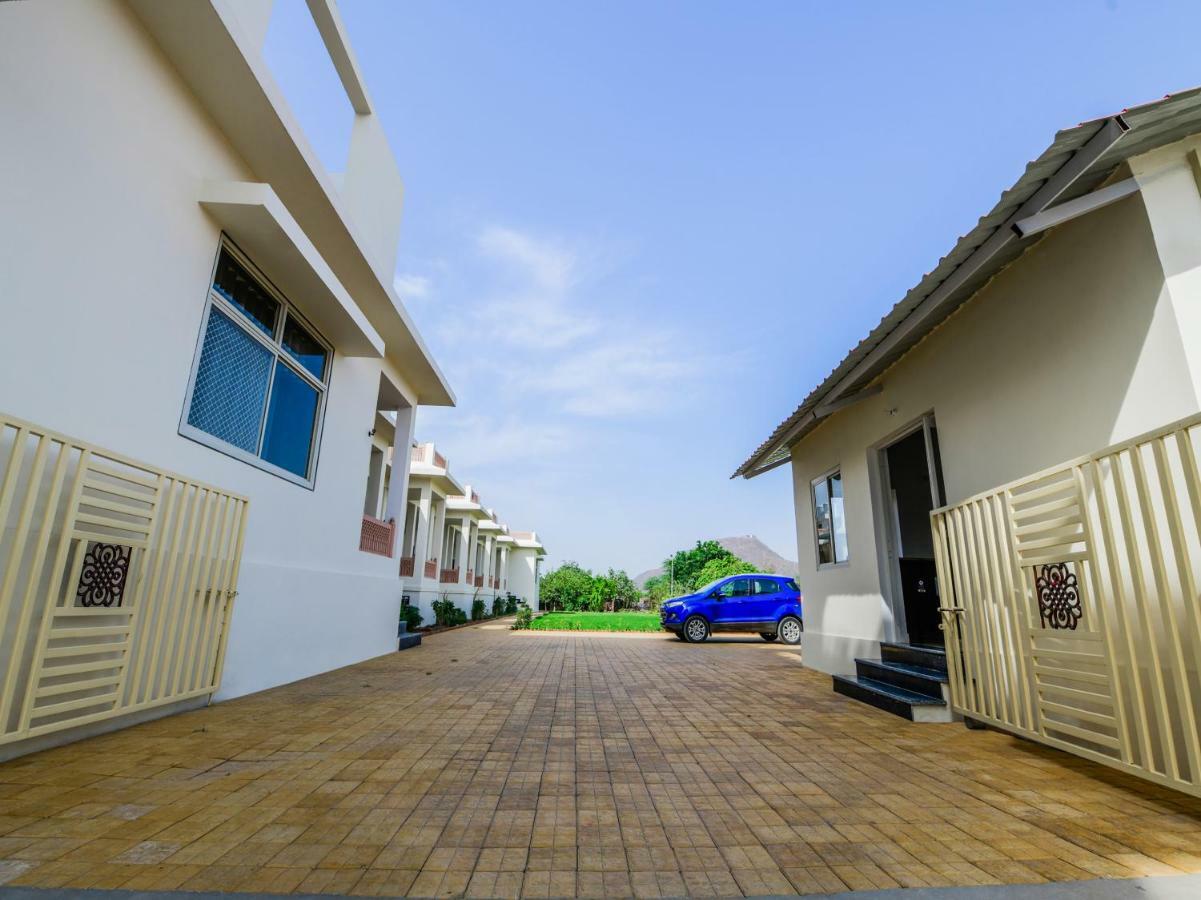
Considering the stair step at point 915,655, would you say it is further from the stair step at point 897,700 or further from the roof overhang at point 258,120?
the roof overhang at point 258,120

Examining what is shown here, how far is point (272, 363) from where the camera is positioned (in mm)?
5770

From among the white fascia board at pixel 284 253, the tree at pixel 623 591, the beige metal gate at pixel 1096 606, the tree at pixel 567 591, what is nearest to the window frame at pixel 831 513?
the beige metal gate at pixel 1096 606

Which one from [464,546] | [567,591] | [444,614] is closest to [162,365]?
[444,614]

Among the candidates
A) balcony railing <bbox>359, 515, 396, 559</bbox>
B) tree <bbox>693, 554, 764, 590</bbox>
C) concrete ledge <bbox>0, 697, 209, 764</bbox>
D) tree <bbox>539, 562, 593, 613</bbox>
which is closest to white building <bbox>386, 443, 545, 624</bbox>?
tree <bbox>539, 562, 593, 613</bbox>

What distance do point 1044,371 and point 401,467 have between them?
902 cm

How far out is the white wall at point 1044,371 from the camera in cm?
307

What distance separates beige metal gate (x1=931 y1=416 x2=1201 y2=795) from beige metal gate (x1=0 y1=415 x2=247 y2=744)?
5.49 meters

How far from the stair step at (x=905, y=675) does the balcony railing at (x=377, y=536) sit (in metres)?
6.80

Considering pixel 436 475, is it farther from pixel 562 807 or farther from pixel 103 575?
pixel 562 807

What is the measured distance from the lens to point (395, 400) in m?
10.4

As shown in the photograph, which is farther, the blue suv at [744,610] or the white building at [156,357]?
the blue suv at [744,610]

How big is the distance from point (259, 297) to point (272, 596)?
3.01 m

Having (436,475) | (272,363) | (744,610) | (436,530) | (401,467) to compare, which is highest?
(436,475)

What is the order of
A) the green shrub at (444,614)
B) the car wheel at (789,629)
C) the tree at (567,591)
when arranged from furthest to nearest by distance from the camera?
the tree at (567,591), the green shrub at (444,614), the car wheel at (789,629)
